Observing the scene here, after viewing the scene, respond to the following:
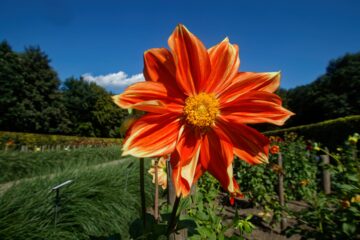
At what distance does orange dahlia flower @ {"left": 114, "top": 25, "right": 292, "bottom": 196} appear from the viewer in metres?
0.63

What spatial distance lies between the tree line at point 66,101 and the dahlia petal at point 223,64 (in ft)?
98.2

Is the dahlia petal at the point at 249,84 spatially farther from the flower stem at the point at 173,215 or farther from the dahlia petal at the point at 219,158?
the flower stem at the point at 173,215

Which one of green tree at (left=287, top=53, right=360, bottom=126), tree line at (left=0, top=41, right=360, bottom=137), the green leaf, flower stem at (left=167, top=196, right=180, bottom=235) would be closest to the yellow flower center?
flower stem at (left=167, top=196, right=180, bottom=235)

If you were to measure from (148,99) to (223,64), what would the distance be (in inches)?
8.0

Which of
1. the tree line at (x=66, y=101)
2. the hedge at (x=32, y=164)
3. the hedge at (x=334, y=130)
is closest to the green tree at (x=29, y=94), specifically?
the tree line at (x=66, y=101)

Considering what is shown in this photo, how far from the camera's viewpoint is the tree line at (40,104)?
31469 millimetres

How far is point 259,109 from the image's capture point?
0.68 m

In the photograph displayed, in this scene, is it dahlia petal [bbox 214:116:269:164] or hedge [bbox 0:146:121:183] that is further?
hedge [bbox 0:146:121:183]

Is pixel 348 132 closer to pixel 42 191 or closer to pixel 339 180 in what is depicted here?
pixel 339 180

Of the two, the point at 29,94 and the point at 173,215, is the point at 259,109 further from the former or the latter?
the point at 29,94

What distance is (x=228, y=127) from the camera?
2.29 ft

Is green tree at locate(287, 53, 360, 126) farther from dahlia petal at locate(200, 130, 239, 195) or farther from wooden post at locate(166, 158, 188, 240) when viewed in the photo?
dahlia petal at locate(200, 130, 239, 195)

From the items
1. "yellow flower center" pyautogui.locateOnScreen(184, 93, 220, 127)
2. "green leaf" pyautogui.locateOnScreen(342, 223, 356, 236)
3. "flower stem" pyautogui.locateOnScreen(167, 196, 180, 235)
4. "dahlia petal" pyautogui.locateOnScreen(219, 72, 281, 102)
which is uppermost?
"dahlia petal" pyautogui.locateOnScreen(219, 72, 281, 102)

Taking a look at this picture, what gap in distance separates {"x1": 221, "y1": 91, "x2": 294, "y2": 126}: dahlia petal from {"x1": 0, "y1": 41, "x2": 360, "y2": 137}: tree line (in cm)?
2995
